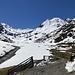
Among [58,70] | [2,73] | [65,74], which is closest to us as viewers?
[65,74]

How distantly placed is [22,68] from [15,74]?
316cm

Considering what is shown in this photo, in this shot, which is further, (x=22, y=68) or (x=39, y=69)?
(x=22, y=68)

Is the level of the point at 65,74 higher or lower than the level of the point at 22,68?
lower

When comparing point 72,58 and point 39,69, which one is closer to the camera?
point 72,58

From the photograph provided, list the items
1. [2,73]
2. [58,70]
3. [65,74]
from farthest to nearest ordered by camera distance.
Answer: [2,73] < [58,70] < [65,74]

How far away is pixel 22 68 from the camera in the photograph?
147 feet

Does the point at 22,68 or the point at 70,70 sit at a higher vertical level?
the point at 22,68

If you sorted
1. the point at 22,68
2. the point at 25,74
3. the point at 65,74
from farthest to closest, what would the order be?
the point at 22,68 < the point at 25,74 < the point at 65,74

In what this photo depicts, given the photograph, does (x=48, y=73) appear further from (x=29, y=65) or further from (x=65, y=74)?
(x=29, y=65)

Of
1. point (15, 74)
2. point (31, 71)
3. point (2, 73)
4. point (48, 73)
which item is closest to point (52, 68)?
point (48, 73)

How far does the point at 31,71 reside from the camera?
40.8m

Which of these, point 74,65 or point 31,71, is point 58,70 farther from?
point 31,71

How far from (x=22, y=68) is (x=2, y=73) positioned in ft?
28.2

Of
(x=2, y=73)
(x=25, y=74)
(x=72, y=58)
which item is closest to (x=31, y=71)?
(x=25, y=74)
